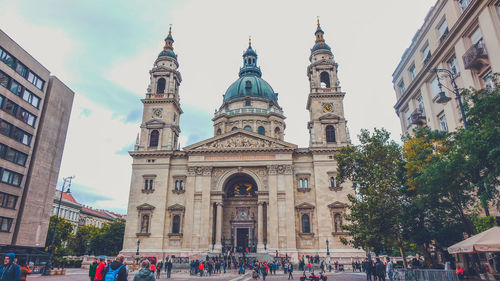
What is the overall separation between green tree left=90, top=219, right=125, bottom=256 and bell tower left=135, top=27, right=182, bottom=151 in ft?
85.6

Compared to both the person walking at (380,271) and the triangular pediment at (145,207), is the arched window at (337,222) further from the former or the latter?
the person walking at (380,271)

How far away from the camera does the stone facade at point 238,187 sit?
39.1 metres

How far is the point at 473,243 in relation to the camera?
489 inches

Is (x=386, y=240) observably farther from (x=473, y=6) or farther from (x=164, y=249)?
(x=164, y=249)

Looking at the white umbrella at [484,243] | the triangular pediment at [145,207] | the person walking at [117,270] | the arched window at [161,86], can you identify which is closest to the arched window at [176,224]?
the triangular pediment at [145,207]

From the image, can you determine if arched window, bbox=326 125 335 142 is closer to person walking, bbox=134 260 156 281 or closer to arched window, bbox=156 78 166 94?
arched window, bbox=156 78 166 94

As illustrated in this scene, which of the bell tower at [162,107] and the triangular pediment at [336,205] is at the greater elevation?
the bell tower at [162,107]

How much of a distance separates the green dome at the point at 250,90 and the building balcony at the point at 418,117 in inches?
1376

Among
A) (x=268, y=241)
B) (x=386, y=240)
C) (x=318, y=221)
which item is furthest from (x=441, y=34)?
(x=268, y=241)

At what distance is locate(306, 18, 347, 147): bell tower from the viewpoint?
43.7 metres

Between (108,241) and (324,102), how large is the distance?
4634 cm

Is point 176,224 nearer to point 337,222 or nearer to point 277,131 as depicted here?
point 337,222

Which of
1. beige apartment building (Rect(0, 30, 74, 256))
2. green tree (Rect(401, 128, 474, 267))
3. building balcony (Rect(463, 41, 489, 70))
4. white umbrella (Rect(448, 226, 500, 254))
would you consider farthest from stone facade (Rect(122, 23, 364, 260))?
white umbrella (Rect(448, 226, 500, 254))

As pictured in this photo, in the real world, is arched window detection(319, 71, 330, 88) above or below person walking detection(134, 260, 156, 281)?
above
